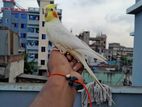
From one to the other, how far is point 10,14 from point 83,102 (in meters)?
30.2

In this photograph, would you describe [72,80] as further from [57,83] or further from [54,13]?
[54,13]

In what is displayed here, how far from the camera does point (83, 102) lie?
3305mm

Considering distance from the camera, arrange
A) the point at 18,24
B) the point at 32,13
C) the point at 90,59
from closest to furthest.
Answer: the point at 90,59, the point at 32,13, the point at 18,24

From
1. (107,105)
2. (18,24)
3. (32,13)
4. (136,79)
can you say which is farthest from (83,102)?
(18,24)

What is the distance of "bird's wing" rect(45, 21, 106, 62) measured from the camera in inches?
53.0

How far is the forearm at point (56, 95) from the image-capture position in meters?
1.07

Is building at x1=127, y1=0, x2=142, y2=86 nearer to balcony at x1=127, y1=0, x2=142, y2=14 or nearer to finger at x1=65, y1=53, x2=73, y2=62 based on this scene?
balcony at x1=127, y1=0, x2=142, y2=14

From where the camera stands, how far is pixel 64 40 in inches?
54.1

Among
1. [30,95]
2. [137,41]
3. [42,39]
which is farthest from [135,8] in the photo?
[42,39]

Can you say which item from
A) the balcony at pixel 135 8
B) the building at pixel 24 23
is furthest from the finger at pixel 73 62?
the building at pixel 24 23

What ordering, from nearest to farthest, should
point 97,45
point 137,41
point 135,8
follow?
point 97,45
point 135,8
point 137,41

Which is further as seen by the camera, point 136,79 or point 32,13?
point 32,13

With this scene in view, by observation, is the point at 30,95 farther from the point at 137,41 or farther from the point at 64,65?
the point at 137,41

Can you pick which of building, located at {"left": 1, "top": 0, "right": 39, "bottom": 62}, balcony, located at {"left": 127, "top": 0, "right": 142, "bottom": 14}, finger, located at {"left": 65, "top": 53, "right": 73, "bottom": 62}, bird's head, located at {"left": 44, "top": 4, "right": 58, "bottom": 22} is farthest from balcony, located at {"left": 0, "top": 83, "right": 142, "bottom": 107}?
building, located at {"left": 1, "top": 0, "right": 39, "bottom": 62}
